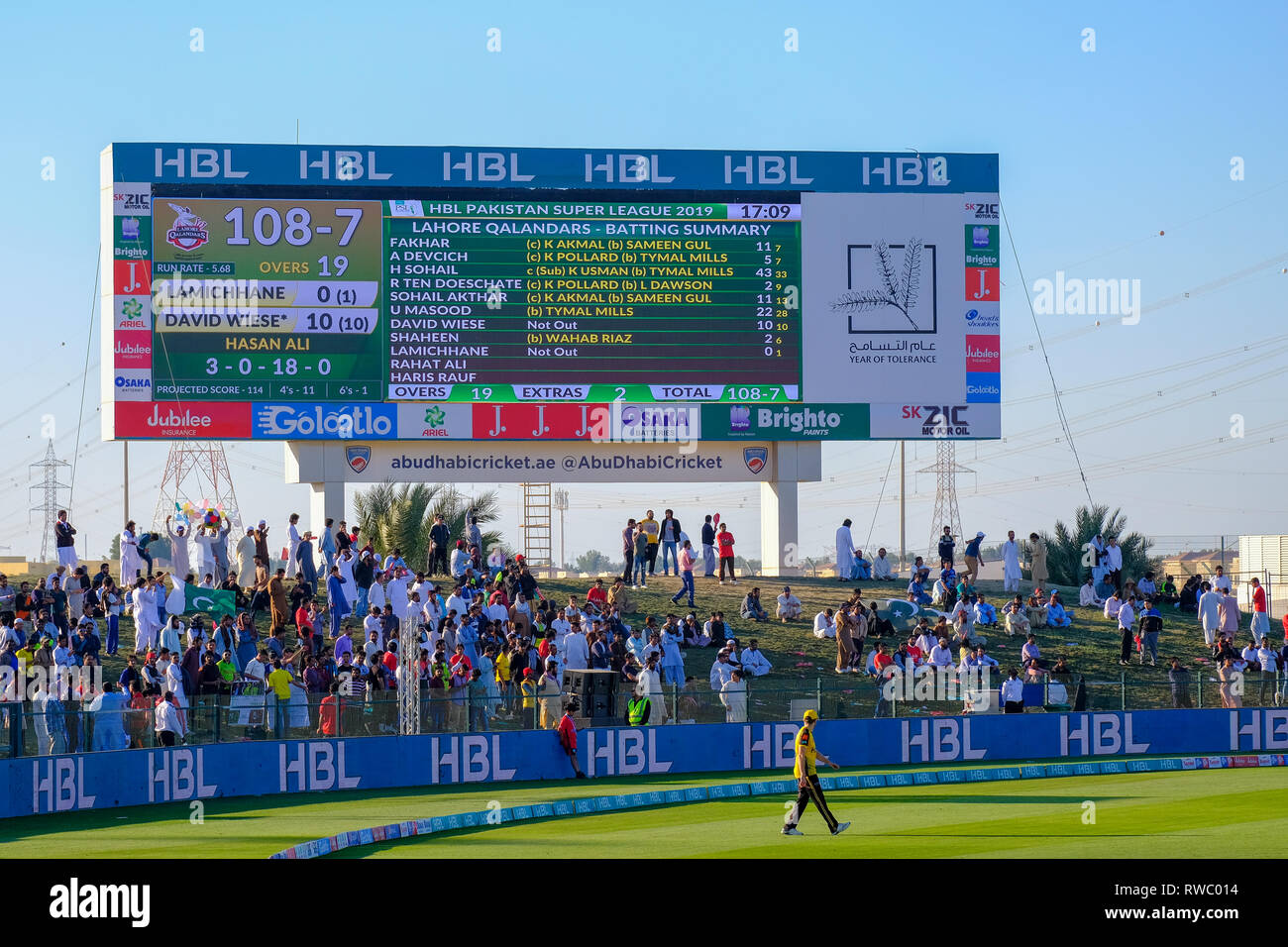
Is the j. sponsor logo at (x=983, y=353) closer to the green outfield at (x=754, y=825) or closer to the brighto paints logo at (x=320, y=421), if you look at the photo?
the brighto paints logo at (x=320, y=421)

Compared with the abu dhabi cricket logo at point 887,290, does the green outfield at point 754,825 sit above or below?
below

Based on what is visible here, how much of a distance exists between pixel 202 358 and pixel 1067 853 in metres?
23.2

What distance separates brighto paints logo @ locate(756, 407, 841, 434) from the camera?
37.4m

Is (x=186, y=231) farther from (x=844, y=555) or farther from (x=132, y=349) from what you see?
(x=844, y=555)

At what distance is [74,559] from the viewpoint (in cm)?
3384

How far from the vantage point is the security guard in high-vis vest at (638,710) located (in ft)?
88.6

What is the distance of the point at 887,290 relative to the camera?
123 ft

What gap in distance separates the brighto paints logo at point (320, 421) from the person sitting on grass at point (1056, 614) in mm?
14316

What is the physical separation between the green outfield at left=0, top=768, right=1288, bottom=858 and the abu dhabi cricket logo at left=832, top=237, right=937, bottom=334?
14078 millimetres

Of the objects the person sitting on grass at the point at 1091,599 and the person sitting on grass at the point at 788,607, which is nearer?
the person sitting on grass at the point at 788,607

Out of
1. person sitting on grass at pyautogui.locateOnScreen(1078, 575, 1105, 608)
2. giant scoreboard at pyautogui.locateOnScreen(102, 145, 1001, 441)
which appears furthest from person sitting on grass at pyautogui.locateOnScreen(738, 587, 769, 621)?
person sitting on grass at pyautogui.locateOnScreen(1078, 575, 1105, 608)

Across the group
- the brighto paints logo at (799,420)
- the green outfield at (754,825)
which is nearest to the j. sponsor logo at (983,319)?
the brighto paints logo at (799,420)
